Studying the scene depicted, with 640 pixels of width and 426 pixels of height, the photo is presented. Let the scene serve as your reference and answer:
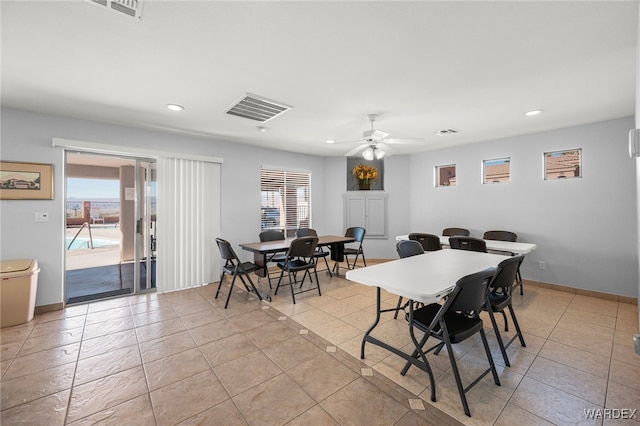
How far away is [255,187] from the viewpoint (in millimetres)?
5168

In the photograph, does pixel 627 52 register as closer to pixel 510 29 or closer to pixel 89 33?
pixel 510 29

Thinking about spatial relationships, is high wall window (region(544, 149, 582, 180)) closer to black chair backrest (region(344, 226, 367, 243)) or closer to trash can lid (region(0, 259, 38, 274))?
black chair backrest (region(344, 226, 367, 243))

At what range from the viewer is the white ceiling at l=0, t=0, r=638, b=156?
1643 millimetres

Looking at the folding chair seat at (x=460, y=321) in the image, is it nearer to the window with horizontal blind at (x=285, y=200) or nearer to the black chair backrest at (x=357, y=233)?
the black chair backrest at (x=357, y=233)

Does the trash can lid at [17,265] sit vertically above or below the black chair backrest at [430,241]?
below

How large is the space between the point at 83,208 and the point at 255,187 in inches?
120

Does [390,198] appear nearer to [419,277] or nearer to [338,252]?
[338,252]

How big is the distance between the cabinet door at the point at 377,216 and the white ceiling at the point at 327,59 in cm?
281

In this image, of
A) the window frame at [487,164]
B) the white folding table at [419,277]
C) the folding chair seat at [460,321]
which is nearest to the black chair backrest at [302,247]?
the white folding table at [419,277]

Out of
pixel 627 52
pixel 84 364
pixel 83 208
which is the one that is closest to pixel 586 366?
pixel 627 52

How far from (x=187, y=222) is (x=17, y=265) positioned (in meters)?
1.90

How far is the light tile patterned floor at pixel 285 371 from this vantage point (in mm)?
1715

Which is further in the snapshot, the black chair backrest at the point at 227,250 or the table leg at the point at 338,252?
the table leg at the point at 338,252

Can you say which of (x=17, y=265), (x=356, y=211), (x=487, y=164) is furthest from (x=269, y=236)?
(x=487, y=164)
